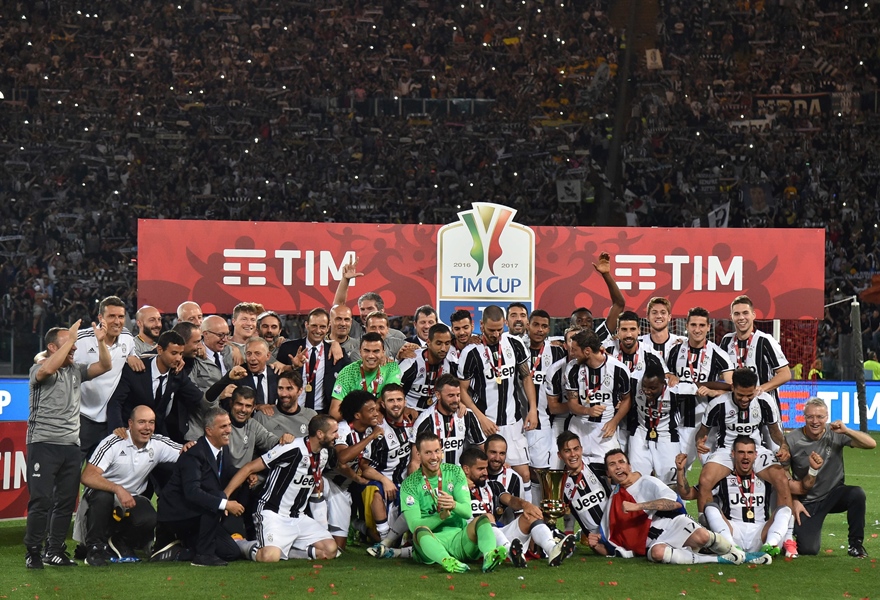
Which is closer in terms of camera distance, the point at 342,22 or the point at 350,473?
the point at 350,473

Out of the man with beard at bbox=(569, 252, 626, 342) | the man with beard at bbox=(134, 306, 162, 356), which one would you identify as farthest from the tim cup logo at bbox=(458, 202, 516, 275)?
the man with beard at bbox=(134, 306, 162, 356)

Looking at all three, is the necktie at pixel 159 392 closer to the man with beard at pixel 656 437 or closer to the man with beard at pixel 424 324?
the man with beard at pixel 424 324

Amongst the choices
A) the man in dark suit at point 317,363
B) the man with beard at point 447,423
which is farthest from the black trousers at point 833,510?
the man in dark suit at point 317,363

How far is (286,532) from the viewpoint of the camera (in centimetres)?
776

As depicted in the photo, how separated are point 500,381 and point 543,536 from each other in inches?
60.7

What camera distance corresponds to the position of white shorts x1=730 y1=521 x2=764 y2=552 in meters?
7.91

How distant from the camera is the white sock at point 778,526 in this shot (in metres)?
7.83

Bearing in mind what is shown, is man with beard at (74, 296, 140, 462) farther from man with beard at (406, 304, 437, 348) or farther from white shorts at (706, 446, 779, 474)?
white shorts at (706, 446, 779, 474)

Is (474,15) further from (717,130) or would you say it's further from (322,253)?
(322,253)

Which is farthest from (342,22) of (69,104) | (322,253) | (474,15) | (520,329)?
(520,329)

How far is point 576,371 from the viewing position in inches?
336

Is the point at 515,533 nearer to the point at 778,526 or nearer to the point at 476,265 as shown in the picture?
the point at 778,526

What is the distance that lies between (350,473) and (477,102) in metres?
19.2

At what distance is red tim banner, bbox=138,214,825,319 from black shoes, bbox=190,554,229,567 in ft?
16.6
